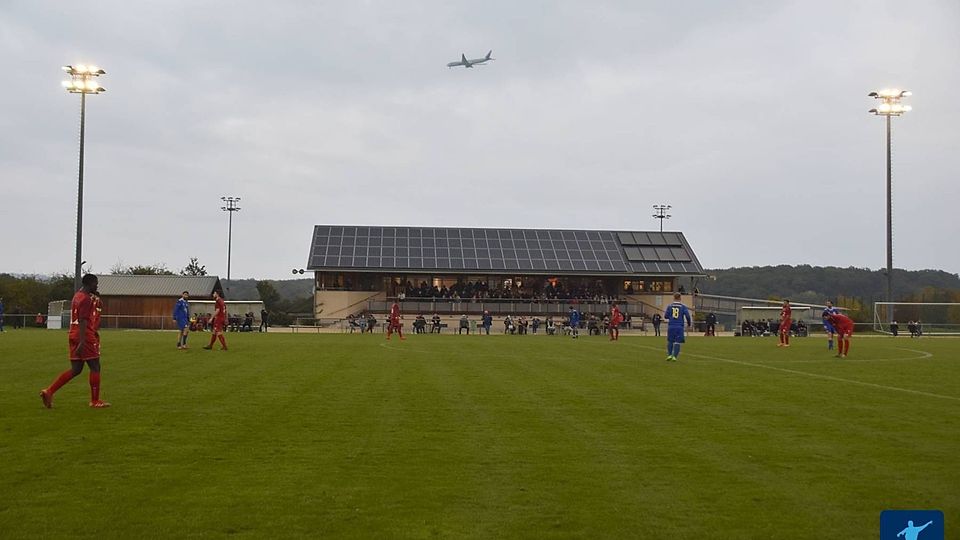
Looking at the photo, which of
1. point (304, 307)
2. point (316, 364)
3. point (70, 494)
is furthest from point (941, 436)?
point (304, 307)

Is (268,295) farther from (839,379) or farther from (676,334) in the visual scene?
(839,379)

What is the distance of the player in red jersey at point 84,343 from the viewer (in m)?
12.2

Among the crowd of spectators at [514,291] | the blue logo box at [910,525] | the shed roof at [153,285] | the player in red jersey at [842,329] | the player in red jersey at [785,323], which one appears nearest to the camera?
the blue logo box at [910,525]

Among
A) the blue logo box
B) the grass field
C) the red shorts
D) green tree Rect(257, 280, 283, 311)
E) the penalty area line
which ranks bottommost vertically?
the grass field

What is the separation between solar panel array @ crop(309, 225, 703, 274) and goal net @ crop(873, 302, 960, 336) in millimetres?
15622

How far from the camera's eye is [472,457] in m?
8.92

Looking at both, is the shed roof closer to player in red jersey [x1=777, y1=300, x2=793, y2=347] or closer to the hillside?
player in red jersey [x1=777, y1=300, x2=793, y2=347]

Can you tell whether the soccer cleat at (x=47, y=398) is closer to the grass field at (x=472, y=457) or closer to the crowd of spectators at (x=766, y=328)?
the grass field at (x=472, y=457)

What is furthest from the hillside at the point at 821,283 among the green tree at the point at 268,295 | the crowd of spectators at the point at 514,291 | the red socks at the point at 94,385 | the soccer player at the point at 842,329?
the red socks at the point at 94,385

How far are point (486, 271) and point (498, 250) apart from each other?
13.0ft

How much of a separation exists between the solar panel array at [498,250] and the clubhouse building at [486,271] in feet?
0.27

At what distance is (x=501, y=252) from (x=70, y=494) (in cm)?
6256

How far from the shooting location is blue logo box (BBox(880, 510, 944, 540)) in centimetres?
518

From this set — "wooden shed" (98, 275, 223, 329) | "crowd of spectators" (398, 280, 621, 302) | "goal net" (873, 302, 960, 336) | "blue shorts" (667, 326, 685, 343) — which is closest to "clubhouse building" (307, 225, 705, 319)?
"crowd of spectators" (398, 280, 621, 302)
